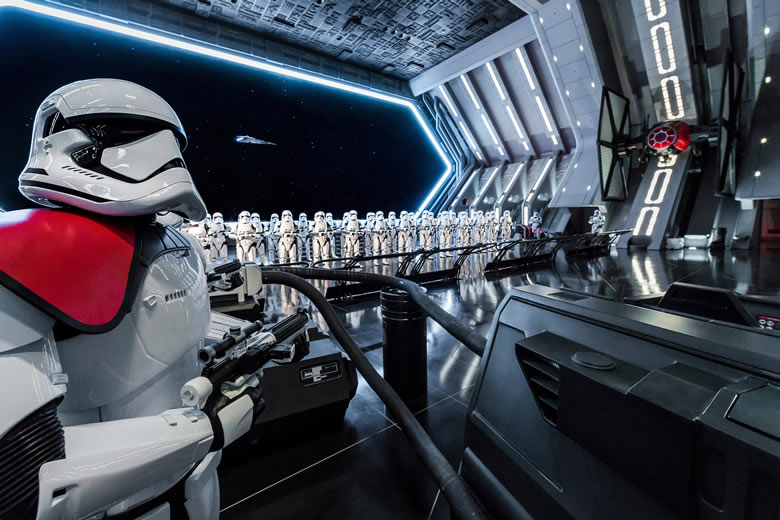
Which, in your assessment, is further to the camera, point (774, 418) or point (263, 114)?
point (263, 114)

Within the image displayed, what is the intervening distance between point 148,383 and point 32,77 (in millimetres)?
16471

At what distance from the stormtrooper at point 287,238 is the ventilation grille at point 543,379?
8.78m

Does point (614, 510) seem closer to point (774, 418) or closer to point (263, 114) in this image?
point (774, 418)

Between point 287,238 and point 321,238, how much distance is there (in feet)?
3.33

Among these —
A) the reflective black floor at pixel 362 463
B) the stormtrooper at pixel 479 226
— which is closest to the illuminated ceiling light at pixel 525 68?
the stormtrooper at pixel 479 226

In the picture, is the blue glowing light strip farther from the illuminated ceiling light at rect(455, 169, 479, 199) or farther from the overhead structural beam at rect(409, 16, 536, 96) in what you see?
the illuminated ceiling light at rect(455, 169, 479, 199)

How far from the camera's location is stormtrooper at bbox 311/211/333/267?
393 inches

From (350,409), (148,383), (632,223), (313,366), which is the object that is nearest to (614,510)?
(148,383)

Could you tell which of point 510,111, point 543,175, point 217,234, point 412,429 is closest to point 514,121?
point 510,111

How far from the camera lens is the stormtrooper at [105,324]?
2.36 feet

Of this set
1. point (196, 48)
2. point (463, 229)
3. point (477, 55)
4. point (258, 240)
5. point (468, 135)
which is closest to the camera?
point (258, 240)

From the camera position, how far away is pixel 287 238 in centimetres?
955

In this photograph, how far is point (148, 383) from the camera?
1.10 metres

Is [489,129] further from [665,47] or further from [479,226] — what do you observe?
[479,226]
